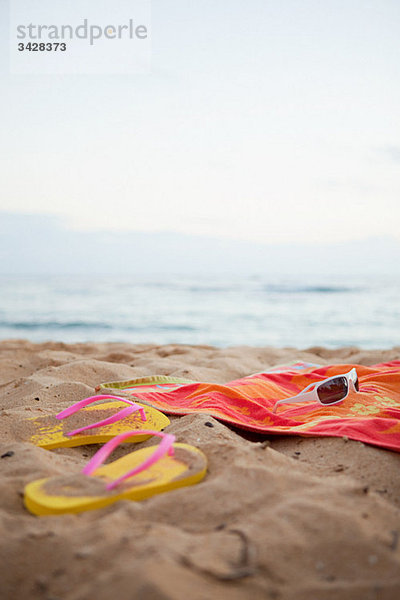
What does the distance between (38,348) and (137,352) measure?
3.63 feet

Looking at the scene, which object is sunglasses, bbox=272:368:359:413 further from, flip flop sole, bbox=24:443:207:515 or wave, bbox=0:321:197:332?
wave, bbox=0:321:197:332

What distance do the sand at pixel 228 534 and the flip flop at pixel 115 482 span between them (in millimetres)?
34

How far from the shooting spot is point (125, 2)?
4832mm

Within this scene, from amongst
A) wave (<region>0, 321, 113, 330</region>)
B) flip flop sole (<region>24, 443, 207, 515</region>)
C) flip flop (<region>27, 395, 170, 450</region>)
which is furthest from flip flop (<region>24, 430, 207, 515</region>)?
wave (<region>0, 321, 113, 330</region>)

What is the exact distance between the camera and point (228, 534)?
873 mm

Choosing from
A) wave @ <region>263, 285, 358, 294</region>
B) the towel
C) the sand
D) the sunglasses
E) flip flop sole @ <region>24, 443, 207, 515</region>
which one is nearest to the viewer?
the sand

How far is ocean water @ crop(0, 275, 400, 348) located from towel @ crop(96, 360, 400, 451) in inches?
183

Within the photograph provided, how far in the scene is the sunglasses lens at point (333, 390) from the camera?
1981 mm

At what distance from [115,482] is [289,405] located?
1263 millimetres

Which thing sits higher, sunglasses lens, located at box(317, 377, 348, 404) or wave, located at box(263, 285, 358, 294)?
sunglasses lens, located at box(317, 377, 348, 404)

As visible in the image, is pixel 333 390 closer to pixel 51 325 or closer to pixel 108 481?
pixel 108 481

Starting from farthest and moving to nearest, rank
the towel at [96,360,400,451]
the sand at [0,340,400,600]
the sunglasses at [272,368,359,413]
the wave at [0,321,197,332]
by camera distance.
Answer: the wave at [0,321,197,332] < the sunglasses at [272,368,359,413] < the towel at [96,360,400,451] < the sand at [0,340,400,600]

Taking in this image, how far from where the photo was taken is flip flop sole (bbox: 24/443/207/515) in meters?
1.01

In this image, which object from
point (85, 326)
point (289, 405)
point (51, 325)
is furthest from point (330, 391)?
point (51, 325)
